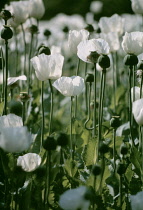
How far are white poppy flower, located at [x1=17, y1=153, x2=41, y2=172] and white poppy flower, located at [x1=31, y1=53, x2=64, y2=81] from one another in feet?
0.93

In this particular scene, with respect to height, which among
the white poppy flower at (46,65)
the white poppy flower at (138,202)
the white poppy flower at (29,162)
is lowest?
the white poppy flower at (138,202)

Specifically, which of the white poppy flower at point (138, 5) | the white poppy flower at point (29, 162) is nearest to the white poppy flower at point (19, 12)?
the white poppy flower at point (138, 5)

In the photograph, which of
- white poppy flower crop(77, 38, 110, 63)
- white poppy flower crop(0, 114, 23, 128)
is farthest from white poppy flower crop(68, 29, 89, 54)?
white poppy flower crop(0, 114, 23, 128)

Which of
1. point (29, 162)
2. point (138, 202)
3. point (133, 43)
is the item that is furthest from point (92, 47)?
point (138, 202)

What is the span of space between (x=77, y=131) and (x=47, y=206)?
448 millimetres

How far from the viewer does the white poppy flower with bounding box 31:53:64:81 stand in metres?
1.26

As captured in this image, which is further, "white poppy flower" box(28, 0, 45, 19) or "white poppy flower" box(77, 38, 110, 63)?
"white poppy flower" box(28, 0, 45, 19)

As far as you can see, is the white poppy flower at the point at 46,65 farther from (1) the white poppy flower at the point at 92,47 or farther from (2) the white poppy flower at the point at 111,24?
(2) the white poppy flower at the point at 111,24

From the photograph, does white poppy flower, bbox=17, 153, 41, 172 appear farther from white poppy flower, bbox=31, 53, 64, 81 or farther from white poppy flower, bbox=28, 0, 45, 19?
white poppy flower, bbox=28, 0, 45, 19

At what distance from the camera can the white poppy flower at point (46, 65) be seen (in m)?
1.26

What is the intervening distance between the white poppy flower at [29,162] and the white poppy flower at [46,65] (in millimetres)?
284

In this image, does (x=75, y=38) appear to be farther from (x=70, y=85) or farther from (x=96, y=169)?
(x=96, y=169)

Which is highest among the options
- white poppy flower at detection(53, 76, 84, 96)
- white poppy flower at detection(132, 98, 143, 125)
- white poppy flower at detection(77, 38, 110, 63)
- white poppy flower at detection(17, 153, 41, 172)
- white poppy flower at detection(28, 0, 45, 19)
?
white poppy flower at detection(28, 0, 45, 19)

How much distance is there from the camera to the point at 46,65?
49.7 inches
